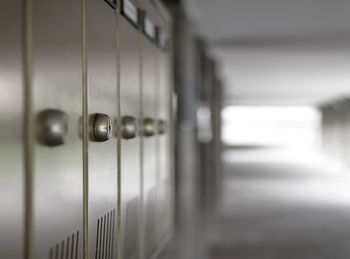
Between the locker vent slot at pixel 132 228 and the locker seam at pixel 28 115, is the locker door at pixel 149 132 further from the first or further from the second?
the locker seam at pixel 28 115

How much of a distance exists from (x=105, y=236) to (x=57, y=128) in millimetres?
526

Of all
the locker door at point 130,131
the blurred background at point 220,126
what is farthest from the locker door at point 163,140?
the blurred background at point 220,126

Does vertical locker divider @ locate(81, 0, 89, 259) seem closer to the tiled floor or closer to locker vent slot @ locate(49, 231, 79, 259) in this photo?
locker vent slot @ locate(49, 231, 79, 259)

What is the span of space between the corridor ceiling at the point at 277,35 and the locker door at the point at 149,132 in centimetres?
312

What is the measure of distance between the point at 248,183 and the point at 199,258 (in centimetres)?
772

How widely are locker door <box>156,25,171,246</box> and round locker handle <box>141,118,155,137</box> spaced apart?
20cm

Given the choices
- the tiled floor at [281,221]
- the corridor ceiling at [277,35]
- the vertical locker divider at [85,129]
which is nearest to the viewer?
the vertical locker divider at [85,129]

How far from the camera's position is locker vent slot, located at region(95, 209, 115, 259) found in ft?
4.53

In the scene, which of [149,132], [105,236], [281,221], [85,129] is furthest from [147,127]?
[281,221]

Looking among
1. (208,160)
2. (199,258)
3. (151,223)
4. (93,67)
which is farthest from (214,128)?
(93,67)

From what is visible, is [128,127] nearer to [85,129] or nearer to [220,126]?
[85,129]

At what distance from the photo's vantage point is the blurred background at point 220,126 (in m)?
5.55

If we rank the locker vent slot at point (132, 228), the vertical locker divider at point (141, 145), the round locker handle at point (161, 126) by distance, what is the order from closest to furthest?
the locker vent slot at point (132, 228) < the vertical locker divider at point (141, 145) < the round locker handle at point (161, 126)

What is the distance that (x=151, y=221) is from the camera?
2.16 m
